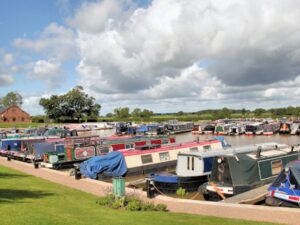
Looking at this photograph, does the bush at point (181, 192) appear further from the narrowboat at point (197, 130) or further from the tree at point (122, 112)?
the tree at point (122, 112)

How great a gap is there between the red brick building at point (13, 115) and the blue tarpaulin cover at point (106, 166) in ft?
278

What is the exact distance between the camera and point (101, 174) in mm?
21750

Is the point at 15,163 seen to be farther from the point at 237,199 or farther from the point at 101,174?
the point at 237,199

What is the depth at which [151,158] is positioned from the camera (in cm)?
2438

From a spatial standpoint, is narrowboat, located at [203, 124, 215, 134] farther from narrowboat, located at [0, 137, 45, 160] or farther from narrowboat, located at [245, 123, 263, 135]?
narrowboat, located at [0, 137, 45, 160]

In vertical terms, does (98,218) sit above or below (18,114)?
below

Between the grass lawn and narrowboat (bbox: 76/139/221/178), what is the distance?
8.27m

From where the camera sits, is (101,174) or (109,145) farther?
(109,145)

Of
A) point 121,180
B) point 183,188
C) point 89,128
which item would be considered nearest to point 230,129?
point 89,128

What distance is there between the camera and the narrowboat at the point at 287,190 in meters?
12.6

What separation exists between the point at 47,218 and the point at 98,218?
5.11 ft

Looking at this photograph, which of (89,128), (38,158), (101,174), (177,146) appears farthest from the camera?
(89,128)

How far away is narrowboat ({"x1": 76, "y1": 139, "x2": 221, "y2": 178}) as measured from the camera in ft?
75.3

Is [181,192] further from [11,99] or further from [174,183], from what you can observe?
[11,99]
